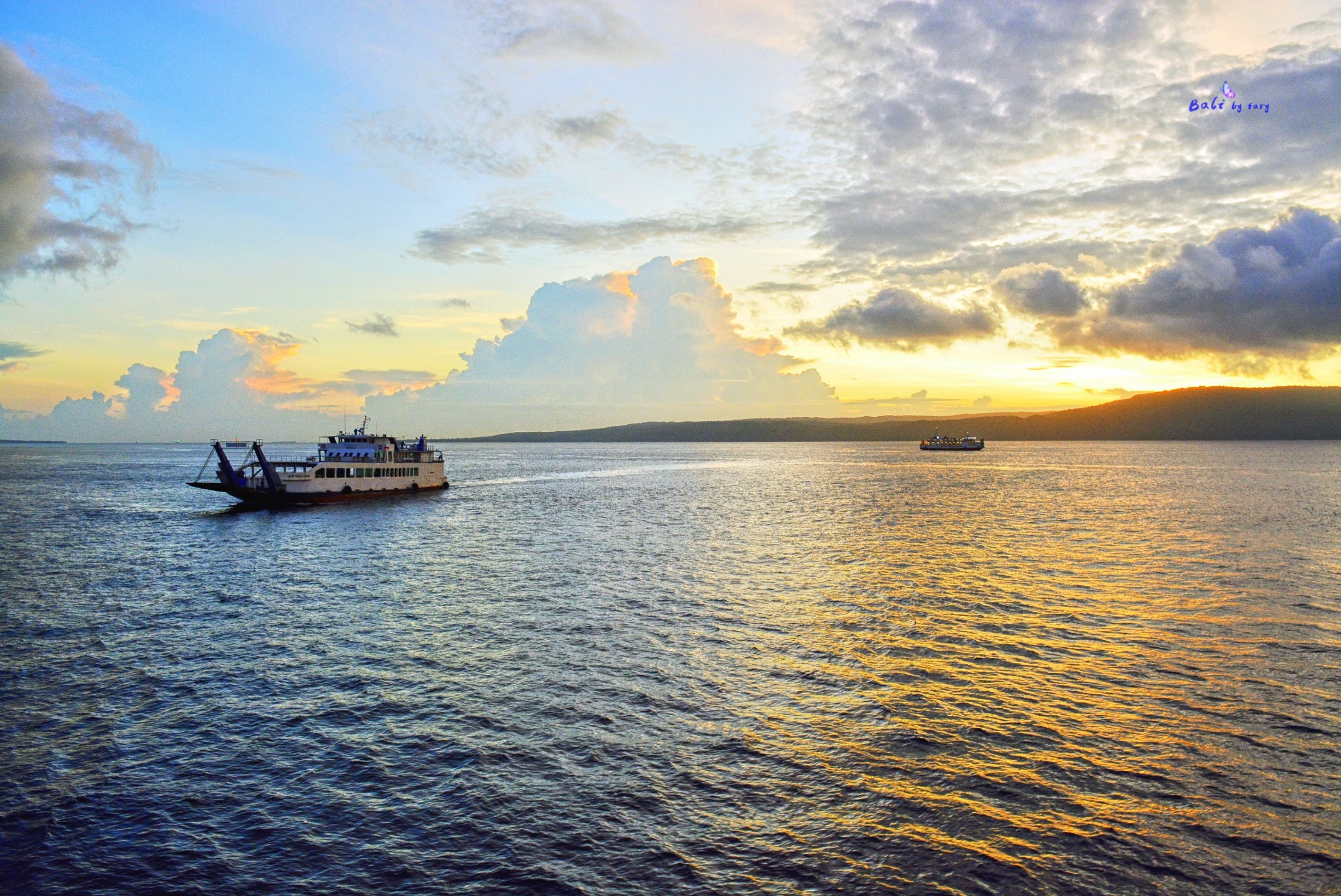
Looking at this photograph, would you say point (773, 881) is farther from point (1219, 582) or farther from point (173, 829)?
point (1219, 582)

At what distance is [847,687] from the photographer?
1064 inches

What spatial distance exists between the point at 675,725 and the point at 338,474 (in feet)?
309

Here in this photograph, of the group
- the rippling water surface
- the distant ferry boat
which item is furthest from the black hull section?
the rippling water surface

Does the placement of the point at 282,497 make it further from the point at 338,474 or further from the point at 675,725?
the point at 675,725

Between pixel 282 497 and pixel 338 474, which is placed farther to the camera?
pixel 338 474

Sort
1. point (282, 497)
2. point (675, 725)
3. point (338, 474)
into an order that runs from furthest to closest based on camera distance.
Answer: point (338, 474), point (282, 497), point (675, 725)

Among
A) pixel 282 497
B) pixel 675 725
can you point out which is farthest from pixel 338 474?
pixel 675 725

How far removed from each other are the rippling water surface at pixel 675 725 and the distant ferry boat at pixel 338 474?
4228cm

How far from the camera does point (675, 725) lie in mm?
23625

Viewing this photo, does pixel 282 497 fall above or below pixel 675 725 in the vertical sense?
above

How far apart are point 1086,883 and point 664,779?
33.3 feet

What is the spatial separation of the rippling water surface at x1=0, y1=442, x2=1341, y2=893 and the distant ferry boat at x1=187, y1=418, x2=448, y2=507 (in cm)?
4228

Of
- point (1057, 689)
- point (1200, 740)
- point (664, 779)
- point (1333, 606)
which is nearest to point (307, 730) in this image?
point (664, 779)

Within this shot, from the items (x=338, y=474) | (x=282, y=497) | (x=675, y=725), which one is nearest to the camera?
(x=675, y=725)
